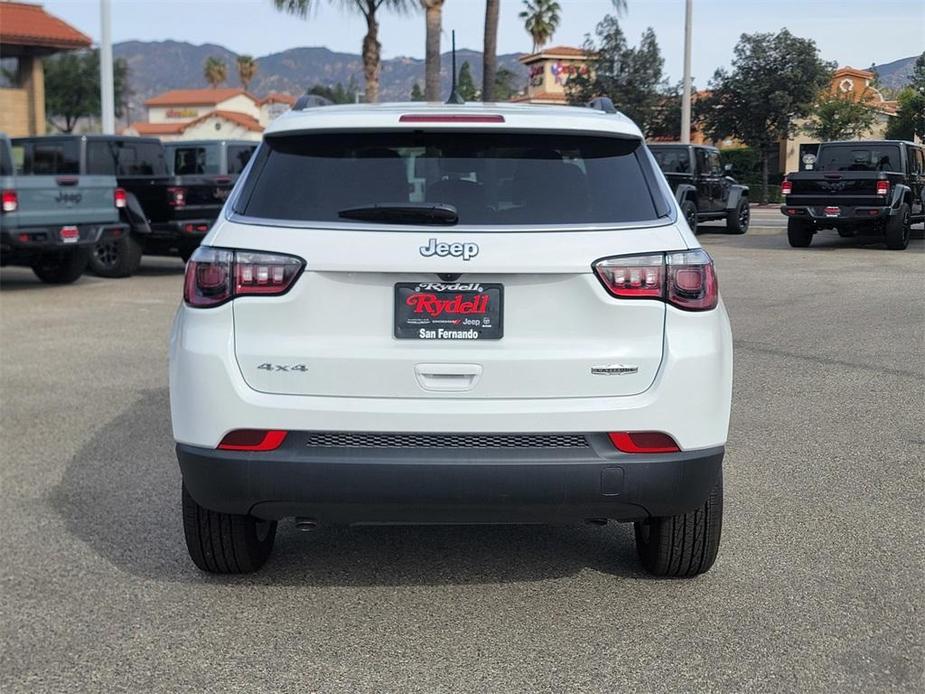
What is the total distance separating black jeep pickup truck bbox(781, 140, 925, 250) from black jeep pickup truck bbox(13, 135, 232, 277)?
10263 mm

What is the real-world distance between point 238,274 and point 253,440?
0.54 meters

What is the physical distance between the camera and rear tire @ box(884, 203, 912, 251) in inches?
800

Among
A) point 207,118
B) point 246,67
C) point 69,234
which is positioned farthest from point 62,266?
point 246,67

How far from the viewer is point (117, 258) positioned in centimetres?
1717

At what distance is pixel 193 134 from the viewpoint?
103 m

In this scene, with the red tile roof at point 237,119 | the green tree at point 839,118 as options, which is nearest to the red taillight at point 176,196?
the green tree at point 839,118

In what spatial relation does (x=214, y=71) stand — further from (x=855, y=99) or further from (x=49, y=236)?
(x=49, y=236)

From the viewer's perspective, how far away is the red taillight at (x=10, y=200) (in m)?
14.3

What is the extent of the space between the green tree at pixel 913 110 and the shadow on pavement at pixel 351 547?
4395 centimetres

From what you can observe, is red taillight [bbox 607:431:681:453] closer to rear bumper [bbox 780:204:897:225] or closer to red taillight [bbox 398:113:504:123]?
red taillight [bbox 398:113:504:123]

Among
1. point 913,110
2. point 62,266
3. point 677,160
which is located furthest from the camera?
point 913,110

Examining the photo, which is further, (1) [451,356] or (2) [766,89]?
(2) [766,89]

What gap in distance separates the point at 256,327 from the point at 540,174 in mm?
1067

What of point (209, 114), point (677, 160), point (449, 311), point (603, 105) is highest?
point (209, 114)
